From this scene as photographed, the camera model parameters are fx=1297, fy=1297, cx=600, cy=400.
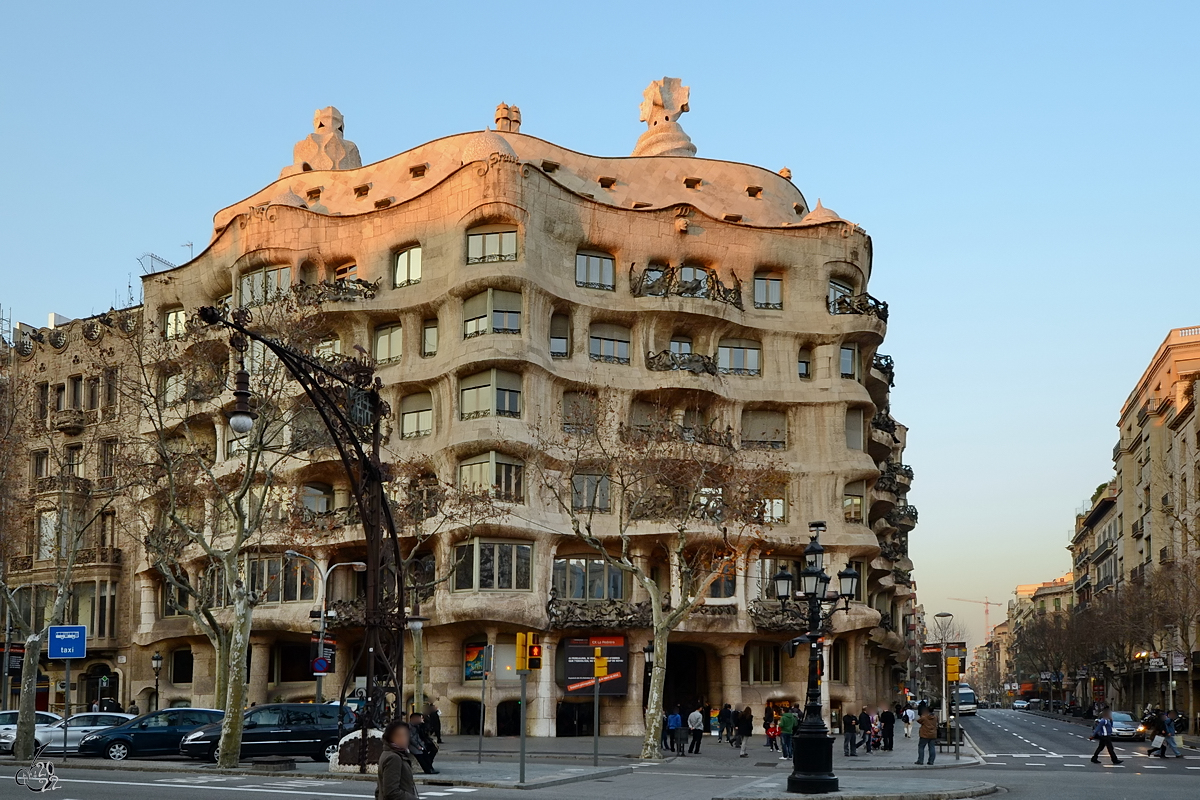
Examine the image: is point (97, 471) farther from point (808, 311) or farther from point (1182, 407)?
point (1182, 407)

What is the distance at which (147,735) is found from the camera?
33719mm

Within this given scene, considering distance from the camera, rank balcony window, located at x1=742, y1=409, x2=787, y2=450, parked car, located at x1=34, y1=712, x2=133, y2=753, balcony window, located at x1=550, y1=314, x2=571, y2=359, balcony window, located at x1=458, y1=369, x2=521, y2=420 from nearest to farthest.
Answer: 1. parked car, located at x1=34, y1=712, x2=133, y2=753
2. balcony window, located at x1=458, y1=369, x2=521, y2=420
3. balcony window, located at x1=550, y1=314, x2=571, y2=359
4. balcony window, located at x1=742, y1=409, x2=787, y2=450

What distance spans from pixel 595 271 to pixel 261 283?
47.6 ft

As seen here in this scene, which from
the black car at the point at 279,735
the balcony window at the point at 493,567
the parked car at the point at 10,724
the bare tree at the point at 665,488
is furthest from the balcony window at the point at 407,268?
the black car at the point at 279,735

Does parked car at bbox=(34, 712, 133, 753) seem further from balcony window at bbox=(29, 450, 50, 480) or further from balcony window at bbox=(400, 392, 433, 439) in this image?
balcony window at bbox=(29, 450, 50, 480)

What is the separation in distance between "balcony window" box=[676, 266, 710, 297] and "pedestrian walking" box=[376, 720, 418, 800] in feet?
139

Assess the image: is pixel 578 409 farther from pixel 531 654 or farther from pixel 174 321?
pixel 174 321

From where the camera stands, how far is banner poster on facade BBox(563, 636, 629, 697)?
165 feet

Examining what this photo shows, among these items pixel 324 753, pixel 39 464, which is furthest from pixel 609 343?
pixel 39 464

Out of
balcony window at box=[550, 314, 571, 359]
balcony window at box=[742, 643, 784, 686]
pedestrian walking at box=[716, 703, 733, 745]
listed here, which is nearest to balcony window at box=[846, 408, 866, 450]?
balcony window at box=[742, 643, 784, 686]

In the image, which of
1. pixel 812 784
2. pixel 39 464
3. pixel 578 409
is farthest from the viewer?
pixel 39 464

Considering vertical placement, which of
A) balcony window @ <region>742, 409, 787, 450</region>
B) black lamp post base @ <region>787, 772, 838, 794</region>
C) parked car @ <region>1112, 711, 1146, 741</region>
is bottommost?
parked car @ <region>1112, 711, 1146, 741</region>

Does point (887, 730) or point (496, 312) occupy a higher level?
point (496, 312)

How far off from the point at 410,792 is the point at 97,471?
48593 millimetres
